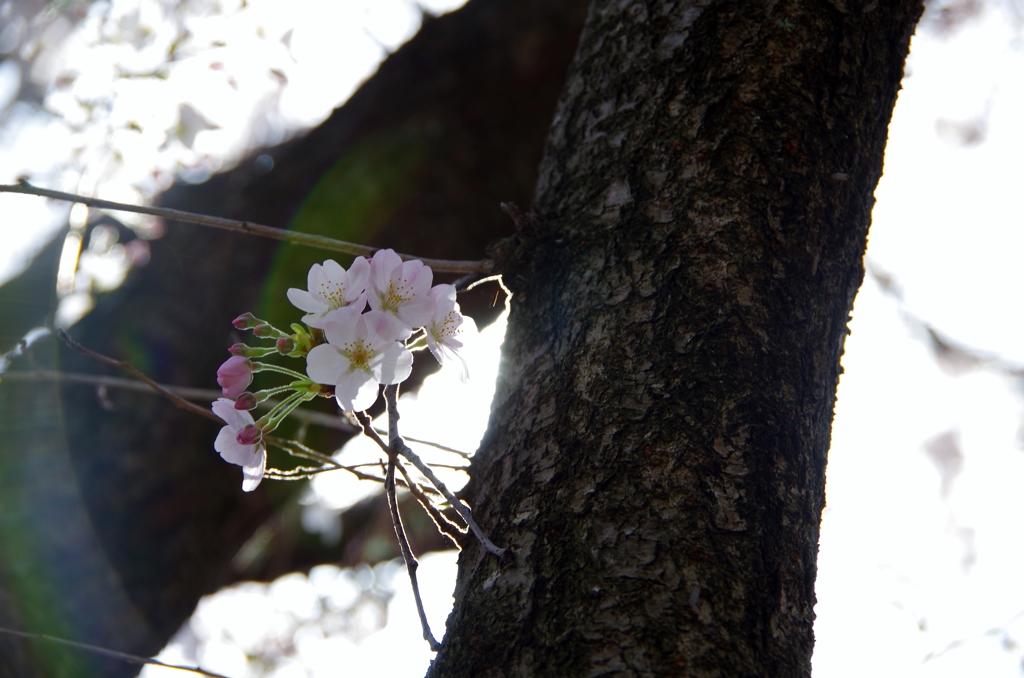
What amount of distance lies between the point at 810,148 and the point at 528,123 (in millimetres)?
1753

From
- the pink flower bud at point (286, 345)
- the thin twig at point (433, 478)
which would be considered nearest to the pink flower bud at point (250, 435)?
the pink flower bud at point (286, 345)

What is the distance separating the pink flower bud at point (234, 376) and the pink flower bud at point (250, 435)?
0.07 meters

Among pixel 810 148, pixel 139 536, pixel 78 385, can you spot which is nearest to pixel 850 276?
pixel 810 148

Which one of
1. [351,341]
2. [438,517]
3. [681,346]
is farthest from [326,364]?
[681,346]

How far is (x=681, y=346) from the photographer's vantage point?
2.76 ft

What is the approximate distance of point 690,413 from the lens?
2.63ft

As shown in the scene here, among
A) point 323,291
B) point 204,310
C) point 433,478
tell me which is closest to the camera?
point 433,478

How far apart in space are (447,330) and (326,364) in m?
0.21

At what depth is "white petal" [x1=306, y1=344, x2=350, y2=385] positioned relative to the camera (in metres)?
0.89

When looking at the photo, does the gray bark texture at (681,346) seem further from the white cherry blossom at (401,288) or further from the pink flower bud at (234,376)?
the pink flower bud at (234,376)

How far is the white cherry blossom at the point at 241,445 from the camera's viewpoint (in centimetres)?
98

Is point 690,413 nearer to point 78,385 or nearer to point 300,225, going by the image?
point 300,225

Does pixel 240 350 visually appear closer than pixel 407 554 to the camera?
No

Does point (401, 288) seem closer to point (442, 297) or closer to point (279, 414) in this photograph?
point (442, 297)
